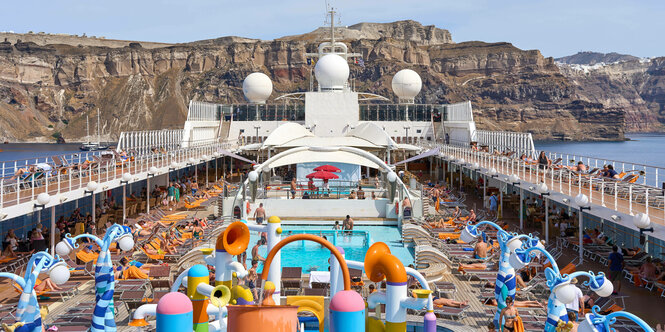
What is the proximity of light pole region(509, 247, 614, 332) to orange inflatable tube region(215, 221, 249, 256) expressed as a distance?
11.1 feet

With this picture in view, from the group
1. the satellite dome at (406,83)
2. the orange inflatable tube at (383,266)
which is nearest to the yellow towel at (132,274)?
the orange inflatable tube at (383,266)

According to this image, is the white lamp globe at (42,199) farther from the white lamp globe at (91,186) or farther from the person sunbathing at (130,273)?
the white lamp globe at (91,186)

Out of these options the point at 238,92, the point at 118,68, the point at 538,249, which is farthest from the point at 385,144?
the point at 118,68

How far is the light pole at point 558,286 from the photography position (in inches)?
263

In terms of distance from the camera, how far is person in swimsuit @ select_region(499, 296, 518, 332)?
7867 millimetres

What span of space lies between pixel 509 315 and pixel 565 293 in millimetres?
1420

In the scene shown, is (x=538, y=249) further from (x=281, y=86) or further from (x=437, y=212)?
(x=281, y=86)

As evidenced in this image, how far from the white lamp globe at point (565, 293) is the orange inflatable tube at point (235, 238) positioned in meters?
3.39

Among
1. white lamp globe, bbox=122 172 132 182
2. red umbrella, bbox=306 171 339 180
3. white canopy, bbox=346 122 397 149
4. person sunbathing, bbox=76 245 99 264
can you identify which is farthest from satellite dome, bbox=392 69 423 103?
person sunbathing, bbox=76 245 99 264

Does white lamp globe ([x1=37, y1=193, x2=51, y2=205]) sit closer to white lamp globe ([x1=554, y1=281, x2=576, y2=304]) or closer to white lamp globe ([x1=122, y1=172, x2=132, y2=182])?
white lamp globe ([x1=122, y1=172, x2=132, y2=182])

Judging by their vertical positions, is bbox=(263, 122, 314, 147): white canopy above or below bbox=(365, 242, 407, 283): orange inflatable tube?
above

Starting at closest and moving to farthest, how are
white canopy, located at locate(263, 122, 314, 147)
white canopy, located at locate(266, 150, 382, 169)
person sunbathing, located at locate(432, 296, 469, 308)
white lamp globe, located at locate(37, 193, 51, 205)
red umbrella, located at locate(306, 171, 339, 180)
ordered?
person sunbathing, located at locate(432, 296, 469, 308) → white lamp globe, located at locate(37, 193, 51, 205) → red umbrella, located at locate(306, 171, 339, 180) → white canopy, located at locate(266, 150, 382, 169) → white canopy, located at locate(263, 122, 314, 147)

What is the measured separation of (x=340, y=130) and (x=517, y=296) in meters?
25.0

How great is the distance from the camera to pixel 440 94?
141000mm
